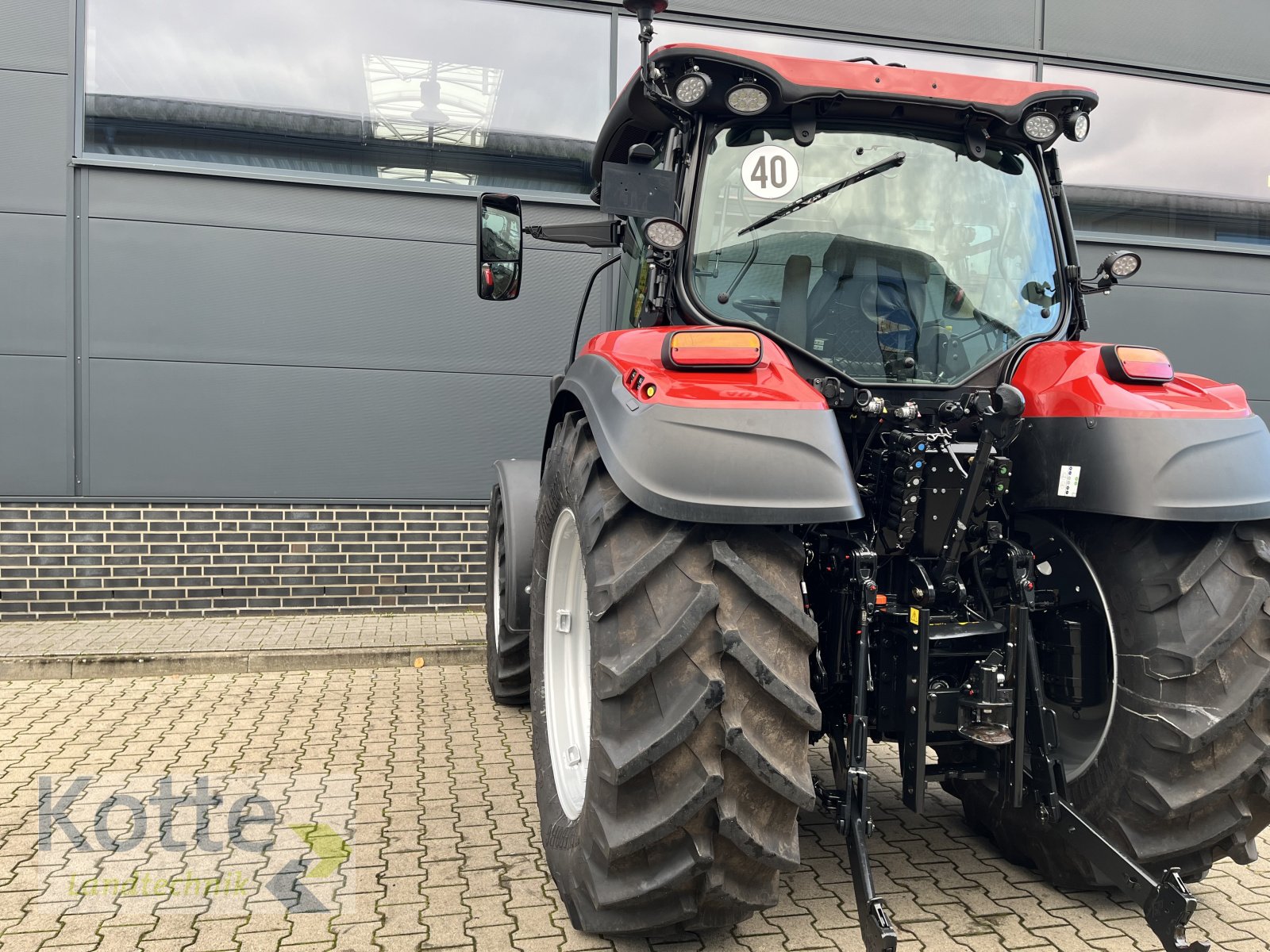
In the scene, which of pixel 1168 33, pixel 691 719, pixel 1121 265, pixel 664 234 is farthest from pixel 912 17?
pixel 691 719

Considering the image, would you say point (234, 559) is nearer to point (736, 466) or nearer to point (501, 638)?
point (501, 638)

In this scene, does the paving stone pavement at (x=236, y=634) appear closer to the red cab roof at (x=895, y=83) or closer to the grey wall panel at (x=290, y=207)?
the grey wall panel at (x=290, y=207)

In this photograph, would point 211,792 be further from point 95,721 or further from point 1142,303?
point 1142,303

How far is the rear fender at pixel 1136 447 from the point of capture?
2561 millimetres

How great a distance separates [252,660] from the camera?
6.20 m

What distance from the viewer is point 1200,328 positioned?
27.6 ft

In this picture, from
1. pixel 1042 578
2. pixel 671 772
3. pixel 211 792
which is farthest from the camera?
pixel 211 792

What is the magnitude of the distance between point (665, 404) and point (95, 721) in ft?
13.8

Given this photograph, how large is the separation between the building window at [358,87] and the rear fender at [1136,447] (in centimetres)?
565

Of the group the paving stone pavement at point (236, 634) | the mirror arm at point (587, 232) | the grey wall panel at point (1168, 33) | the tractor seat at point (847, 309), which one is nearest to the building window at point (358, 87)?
the paving stone pavement at point (236, 634)

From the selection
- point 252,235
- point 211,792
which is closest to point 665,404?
point 211,792

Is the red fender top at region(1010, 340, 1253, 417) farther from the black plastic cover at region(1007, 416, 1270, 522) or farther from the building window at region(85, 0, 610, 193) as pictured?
the building window at region(85, 0, 610, 193)

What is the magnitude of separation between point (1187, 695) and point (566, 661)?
5.94ft

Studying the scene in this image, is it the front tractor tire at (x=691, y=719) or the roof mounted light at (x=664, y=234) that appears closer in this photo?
the front tractor tire at (x=691, y=719)
